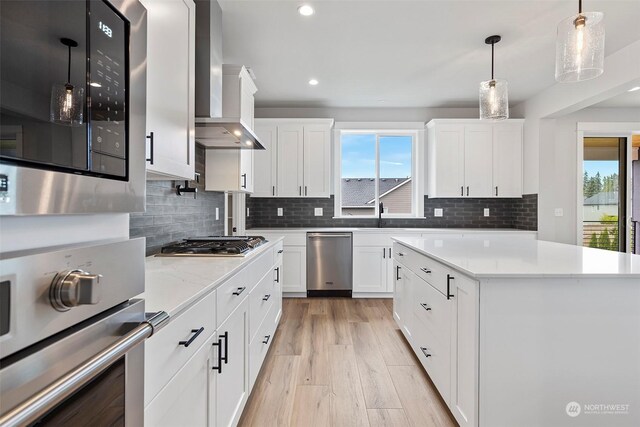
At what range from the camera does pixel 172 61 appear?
149 centimetres

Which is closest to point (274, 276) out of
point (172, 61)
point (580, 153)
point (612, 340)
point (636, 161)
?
point (172, 61)

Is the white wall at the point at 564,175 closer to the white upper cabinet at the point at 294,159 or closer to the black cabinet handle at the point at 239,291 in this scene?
the white upper cabinet at the point at 294,159

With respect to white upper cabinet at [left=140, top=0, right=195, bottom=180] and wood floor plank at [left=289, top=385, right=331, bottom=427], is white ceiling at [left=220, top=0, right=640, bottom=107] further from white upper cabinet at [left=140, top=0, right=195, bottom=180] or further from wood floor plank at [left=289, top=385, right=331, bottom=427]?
wood floor plank at [left=289, top=385, right=331, bottom=427]

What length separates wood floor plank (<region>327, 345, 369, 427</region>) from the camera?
181 cm

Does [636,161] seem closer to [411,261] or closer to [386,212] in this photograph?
[386,212]

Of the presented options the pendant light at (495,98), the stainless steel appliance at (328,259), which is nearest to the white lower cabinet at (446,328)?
the pendant light at (495,98)

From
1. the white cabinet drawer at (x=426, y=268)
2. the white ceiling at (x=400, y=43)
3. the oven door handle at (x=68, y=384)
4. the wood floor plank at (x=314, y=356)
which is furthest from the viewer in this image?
the white ceiling at (x=400, y=43)

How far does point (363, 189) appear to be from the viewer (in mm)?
4879

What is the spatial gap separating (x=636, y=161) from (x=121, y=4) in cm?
772

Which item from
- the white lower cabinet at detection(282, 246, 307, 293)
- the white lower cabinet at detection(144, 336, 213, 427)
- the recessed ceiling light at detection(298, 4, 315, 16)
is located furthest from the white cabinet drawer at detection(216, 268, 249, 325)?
the white lower cabinet at detection(282, 246, 307, 293)

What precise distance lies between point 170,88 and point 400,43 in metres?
2.16

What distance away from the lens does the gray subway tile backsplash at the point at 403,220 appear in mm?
4742

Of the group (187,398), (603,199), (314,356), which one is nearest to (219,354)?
(187,398)

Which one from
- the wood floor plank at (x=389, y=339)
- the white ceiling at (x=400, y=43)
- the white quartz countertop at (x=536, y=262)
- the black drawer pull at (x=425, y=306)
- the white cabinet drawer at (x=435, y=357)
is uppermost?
the white ceiling at (x=400, y=43)
